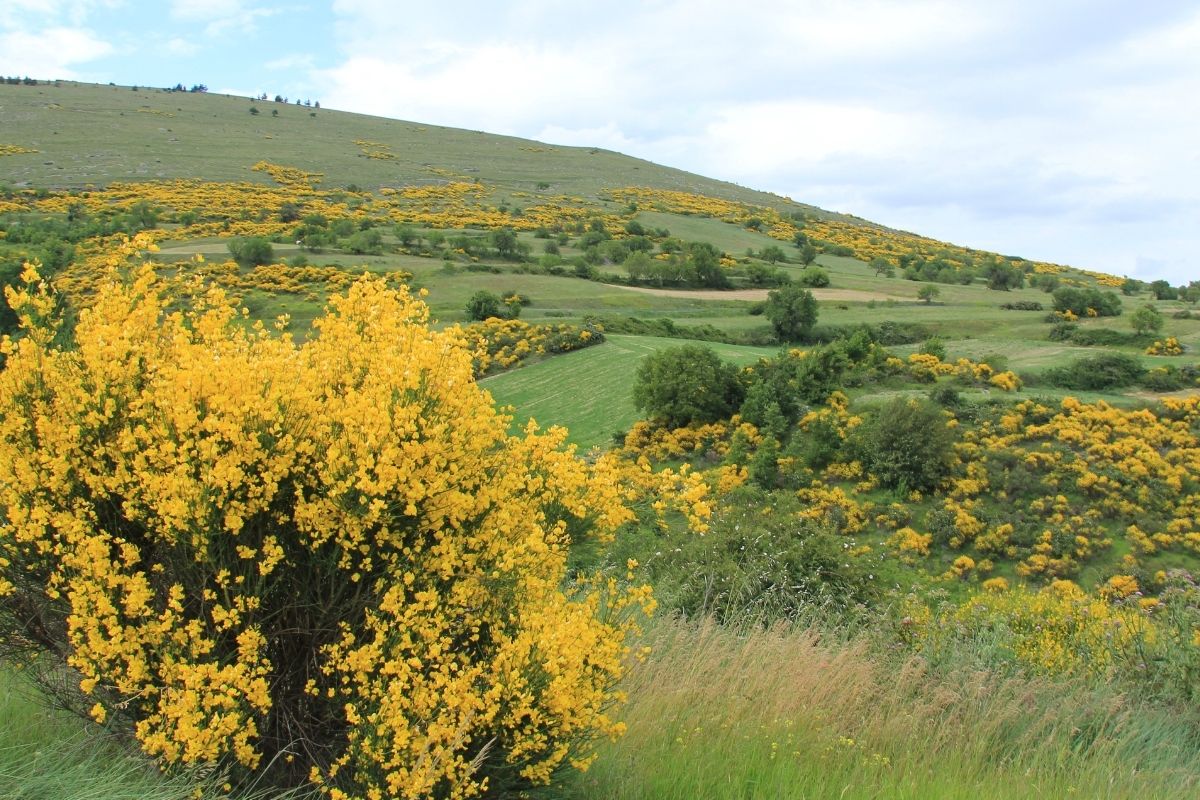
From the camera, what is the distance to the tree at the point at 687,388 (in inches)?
1431

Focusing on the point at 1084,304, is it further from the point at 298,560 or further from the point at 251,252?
the point at 298,560

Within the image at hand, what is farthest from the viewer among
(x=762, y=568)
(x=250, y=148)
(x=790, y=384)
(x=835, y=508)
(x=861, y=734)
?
(x=250, y=148)

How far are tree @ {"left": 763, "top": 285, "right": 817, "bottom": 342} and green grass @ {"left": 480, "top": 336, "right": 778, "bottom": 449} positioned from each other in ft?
19.8

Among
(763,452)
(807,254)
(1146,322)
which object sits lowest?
(763,452)

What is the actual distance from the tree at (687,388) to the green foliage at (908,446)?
6.93 m

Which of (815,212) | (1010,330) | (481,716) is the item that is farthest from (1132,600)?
(815,212)

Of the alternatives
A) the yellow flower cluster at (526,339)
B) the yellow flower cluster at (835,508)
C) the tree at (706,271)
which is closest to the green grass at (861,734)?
the yellow flower cluster at (835,508)

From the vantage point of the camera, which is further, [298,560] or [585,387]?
[585,387]

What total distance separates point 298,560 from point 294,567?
1.5 inches

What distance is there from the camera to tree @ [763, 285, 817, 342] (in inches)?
2117

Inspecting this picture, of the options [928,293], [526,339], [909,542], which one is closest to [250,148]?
[526,339]

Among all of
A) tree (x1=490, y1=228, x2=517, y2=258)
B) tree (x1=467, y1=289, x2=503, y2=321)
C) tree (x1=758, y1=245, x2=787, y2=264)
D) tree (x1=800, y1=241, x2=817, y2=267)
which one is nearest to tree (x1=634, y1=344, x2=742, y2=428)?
tree (x1=467, y1=289, x2=503, y2=321)

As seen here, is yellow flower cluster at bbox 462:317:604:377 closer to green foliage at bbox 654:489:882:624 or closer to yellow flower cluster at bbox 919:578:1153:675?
green foliage at bbox 654:489:882:624

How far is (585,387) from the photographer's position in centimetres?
4316
